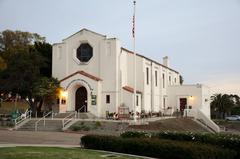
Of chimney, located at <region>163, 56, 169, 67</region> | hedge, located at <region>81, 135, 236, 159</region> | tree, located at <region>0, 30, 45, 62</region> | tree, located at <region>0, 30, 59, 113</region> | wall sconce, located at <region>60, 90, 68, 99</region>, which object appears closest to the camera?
hedge, located at <region>81, 135, 236, 159</region>

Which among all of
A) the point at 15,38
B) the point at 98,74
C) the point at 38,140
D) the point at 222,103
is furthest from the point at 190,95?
the point at 38,140

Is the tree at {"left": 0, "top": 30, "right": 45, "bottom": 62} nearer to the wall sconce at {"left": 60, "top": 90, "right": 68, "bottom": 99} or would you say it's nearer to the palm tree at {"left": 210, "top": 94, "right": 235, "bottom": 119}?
the wall sconce at {"left": 60, "top": 90, "right": 68, "bottom": 99}

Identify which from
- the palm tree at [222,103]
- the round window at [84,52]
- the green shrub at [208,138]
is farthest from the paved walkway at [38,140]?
the palm tree at [222,103]

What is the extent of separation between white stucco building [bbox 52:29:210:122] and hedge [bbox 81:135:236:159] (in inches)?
917

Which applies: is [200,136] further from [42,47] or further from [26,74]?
[42,47]

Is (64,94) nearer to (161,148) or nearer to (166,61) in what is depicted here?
(166,61)

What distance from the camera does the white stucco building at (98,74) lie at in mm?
41562

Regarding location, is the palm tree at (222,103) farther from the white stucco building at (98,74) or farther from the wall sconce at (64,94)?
the wall sconce at (64,94)

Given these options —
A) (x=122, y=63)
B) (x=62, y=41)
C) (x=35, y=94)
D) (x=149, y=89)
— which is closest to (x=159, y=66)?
(x=149, y=89)

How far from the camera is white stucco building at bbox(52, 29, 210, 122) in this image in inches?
1636

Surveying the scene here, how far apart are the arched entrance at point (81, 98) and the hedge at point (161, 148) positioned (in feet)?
80.5

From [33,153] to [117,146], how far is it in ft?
12.8

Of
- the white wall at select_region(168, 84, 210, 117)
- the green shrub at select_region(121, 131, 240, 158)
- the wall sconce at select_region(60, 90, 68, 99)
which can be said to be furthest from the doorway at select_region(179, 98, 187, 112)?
the green shrub at select_region(121, 131, 240, 158)

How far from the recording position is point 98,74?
140 feet
